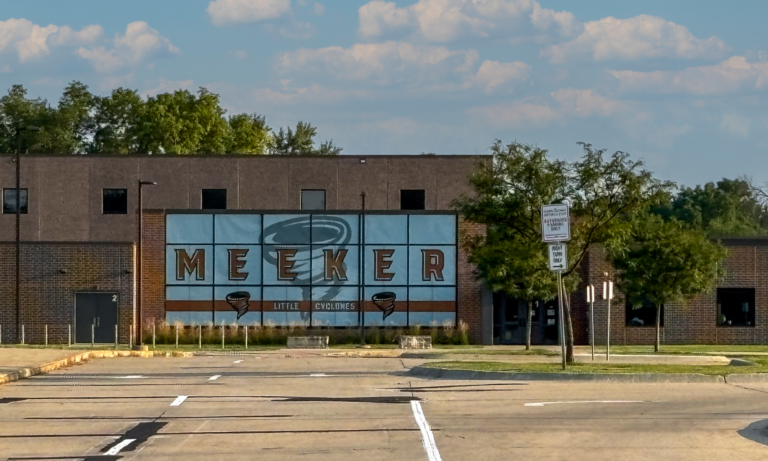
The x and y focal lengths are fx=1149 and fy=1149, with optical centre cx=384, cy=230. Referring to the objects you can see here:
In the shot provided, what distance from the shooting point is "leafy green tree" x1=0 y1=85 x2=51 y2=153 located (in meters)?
86.2

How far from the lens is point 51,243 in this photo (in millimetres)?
47938

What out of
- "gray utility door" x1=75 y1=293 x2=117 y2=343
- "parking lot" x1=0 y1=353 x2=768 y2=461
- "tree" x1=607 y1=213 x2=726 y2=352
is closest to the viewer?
"parking lot" x1=0 y1=353 x2=768 y2=461

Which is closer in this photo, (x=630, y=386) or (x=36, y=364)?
(x=630, y=386)

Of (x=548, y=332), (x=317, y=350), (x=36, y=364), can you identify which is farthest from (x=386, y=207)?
(x=36, y=364)

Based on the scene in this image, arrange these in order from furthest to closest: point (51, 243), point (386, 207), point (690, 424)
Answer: point (386, 207) < point (51, 243) < point (690, 424)

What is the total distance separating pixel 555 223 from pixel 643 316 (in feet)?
82.8

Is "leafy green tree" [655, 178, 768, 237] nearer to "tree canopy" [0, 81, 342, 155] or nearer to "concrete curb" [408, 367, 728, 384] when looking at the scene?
"tree canopy" [0, 81, 342, 155]

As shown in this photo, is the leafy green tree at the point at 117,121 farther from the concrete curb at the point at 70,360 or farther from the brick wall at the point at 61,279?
the concrete curb at the point at 70,360

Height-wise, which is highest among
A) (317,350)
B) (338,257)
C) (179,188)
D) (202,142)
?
(202,142)

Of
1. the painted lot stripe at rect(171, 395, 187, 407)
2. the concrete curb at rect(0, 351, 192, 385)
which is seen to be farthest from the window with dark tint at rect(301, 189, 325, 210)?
the painted lot stripe at rect(171, 395, 187, 407)

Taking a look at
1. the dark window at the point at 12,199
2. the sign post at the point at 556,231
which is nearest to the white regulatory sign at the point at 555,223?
the sign post at the point at 556,231

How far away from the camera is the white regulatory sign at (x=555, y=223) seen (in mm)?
23859

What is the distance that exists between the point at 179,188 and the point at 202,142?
35.0 m

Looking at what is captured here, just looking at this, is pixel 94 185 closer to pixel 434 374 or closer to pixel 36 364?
pixel 36 364
